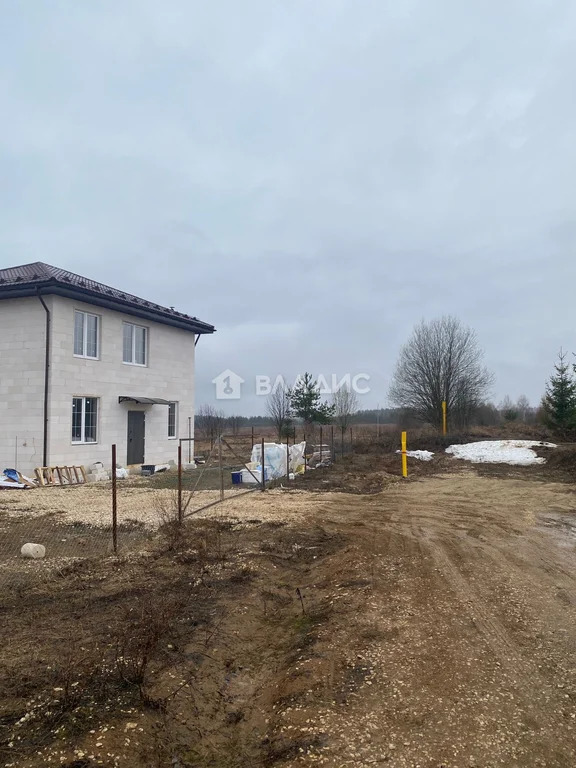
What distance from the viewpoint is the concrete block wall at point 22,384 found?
16750 mm

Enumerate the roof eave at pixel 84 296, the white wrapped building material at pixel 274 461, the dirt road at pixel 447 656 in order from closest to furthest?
the dirt road at pixel 447 656 < the roof eave at pixel 84 296 < the white wrapped building material at pixel 274 461

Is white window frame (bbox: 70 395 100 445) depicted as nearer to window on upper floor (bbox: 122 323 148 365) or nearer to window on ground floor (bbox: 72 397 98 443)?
window on ground floor (bbox: 72 397 98 443)

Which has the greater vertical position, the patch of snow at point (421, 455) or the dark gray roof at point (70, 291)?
the dark gray roof at point (70, 291)

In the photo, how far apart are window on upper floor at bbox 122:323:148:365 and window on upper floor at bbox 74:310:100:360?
1.40m

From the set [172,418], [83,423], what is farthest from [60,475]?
[172,418]

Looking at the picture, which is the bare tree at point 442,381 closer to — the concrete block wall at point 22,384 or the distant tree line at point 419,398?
the distant tree line at point 419,398

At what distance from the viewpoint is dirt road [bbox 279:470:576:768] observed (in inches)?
126

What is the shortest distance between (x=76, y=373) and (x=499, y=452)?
2007 centimetres

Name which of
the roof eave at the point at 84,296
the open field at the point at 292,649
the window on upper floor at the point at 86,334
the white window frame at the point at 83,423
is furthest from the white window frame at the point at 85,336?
the open field at the point at 292,649

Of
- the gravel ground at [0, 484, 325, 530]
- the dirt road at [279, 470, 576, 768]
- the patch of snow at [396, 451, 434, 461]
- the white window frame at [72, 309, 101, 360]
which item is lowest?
the dirt road at [279, 470, 576, 768]

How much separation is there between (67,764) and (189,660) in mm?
1443

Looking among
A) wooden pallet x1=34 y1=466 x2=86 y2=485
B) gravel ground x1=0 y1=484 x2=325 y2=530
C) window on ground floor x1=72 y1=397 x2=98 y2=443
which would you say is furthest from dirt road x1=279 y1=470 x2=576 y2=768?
window on ground floor x1=72 y1=397 x2=98 y2=443

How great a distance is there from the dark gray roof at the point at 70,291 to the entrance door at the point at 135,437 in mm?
3839

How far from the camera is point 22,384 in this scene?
1706 cm
